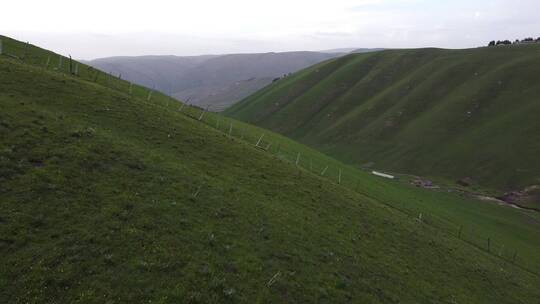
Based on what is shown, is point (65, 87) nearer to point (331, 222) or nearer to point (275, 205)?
point (275, 205)

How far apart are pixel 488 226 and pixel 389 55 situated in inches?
5836

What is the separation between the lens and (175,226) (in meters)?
20.1

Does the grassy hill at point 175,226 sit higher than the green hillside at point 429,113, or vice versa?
the green hillside at point 429,113

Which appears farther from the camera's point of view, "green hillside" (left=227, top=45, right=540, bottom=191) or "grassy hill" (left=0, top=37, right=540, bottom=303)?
"green hillside" (left=227, top=45, right=540, bottom=191)

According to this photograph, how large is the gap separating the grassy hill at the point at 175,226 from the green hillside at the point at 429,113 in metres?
63.4

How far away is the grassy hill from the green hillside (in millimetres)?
63357

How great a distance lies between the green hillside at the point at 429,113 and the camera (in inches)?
3708

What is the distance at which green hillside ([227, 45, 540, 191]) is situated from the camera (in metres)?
94.2

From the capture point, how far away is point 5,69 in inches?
1320

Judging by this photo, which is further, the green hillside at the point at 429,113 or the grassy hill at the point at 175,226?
the green hillside at the point at 429,113

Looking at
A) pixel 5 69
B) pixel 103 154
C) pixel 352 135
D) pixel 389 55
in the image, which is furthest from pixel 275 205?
pixel 389 55

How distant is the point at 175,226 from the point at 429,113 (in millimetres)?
121952

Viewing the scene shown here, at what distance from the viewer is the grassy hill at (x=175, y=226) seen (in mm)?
15602

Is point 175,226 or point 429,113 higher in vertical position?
point 429,113
